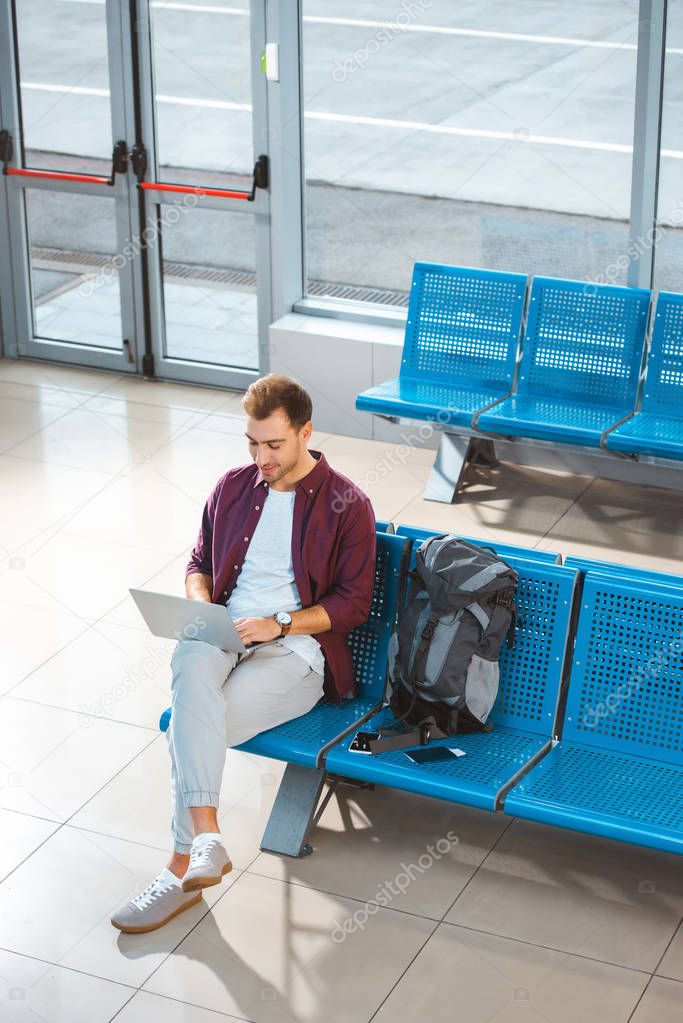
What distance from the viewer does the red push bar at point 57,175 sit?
7.68 meters

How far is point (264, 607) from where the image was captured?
389cm

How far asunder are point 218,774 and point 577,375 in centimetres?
328

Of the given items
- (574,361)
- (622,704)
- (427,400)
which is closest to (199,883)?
(622,704)

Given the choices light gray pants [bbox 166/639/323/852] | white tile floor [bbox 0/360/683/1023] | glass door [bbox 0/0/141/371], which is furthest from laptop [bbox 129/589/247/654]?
glass door [bbox 0/0/141/371]

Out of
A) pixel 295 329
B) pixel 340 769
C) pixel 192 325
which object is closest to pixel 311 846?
pixel 340 769

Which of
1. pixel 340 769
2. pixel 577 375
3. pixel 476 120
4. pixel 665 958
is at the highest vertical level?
pixel 476 120

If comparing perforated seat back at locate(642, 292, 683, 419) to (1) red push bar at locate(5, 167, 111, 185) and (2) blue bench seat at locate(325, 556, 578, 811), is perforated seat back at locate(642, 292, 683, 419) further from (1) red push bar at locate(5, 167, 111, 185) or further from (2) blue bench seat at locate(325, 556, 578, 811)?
(1) red push bar at locate(5, 167, 111, 185)

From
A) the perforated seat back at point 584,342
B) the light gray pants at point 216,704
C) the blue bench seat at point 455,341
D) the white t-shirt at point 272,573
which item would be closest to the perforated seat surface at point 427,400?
the blue bench seat at point 455,341

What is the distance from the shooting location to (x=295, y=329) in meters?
7.18

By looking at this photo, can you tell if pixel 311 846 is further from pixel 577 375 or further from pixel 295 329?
pixel 295 329

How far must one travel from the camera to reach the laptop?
11.9 feet

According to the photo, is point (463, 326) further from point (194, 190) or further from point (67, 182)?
point (67, 182)

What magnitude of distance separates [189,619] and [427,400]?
9.18 feet

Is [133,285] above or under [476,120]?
under
